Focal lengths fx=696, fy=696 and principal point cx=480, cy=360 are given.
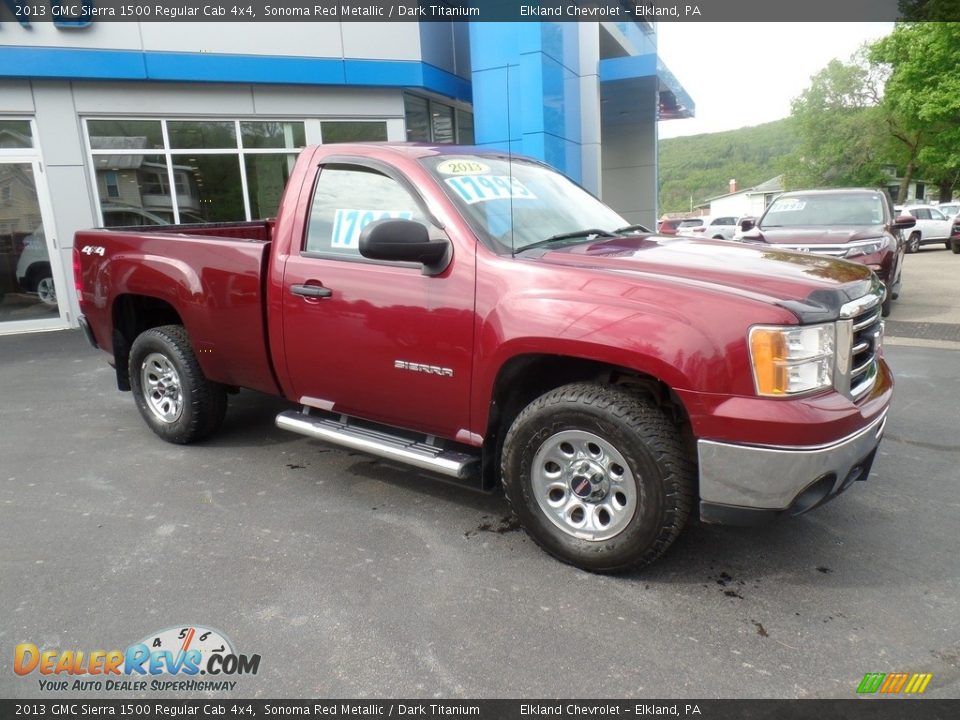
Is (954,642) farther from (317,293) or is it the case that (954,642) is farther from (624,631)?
(317,293)

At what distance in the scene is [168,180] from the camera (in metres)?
11.0

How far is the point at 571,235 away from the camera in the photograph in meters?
3.77

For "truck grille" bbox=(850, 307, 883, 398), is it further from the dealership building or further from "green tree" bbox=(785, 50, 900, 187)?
"green tree" bbox=(785, 50, 900, 187)

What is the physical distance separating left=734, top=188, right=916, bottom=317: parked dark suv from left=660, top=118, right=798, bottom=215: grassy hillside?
103802 millimetres

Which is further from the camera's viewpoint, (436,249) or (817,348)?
(436,249)

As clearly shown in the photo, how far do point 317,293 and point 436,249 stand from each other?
2.77 feet

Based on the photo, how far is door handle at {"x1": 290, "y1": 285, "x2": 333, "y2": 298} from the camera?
12.3ft

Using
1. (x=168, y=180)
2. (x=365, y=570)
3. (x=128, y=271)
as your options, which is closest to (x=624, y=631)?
(x=365, y=570)

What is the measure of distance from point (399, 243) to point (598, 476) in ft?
4.48

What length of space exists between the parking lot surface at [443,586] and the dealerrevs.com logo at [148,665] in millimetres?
50

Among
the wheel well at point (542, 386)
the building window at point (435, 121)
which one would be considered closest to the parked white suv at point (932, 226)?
the building window at point (435, 121)

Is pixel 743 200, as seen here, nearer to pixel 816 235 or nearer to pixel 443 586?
pixel 816 235

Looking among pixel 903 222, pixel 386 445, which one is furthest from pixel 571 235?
pixel 903 222

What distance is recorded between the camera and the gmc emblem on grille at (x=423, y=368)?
3.37 metres
